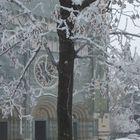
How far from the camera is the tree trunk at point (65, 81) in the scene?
6.75 meters

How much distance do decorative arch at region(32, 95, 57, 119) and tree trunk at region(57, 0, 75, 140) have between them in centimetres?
→ 2213

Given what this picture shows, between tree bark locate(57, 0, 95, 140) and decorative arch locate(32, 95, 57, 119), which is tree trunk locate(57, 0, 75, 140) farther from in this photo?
decorative arch locate(32, 95, 57, 119)

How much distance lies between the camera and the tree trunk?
6754mm

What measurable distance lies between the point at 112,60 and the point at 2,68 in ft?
65.7

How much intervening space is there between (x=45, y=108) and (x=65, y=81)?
74.5ft

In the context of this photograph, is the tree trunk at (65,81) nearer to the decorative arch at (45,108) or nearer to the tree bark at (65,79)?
the tree bark at (65,79)

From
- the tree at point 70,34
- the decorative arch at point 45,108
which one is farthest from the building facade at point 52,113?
the tree at point 70,34

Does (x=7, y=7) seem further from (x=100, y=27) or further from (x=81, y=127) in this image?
(x=81, y=127)

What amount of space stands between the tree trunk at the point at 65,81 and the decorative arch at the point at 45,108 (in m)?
22.1

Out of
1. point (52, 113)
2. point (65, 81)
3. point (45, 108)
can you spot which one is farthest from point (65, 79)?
point (52, 113)

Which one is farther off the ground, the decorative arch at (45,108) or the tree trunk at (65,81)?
the decorative arch at (45,108)

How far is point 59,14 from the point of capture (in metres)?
6.66

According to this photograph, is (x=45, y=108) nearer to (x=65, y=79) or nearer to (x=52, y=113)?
(x=52, y=113)

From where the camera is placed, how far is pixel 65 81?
22.6ft
